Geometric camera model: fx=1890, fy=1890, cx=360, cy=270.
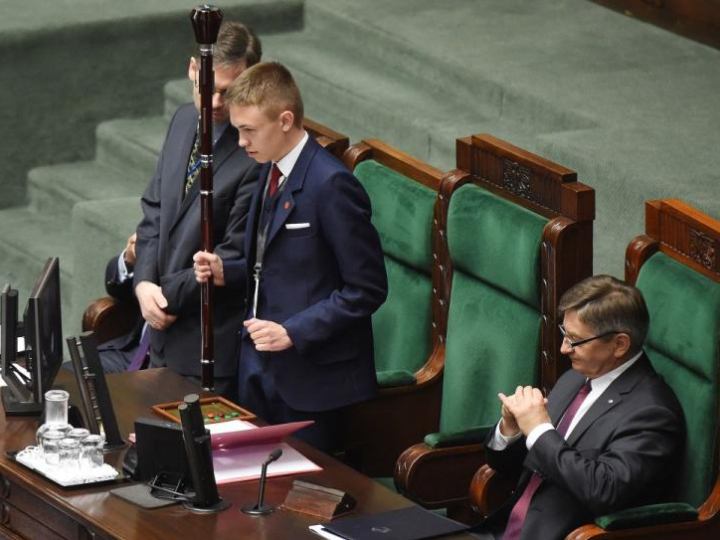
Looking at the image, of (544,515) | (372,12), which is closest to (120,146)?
(372,12)

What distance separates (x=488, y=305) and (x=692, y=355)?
30.7 inches

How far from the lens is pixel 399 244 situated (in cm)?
511

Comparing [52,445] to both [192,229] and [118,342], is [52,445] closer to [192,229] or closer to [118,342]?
[192,229]

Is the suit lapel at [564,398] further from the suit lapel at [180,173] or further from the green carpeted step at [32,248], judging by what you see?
the green carpeted step at [32,248]

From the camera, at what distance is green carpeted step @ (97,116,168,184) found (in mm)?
7391

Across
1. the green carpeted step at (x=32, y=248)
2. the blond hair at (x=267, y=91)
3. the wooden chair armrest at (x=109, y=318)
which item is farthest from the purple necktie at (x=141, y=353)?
the green carpeted step at (x=32, y=248)

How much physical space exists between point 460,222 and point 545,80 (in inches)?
81.4

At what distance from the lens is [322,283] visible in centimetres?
466

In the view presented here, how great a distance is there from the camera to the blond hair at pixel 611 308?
408 centimetres

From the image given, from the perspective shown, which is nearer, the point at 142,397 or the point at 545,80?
the point at 142,397

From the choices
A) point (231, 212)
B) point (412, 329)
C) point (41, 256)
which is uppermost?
point (231, 212)

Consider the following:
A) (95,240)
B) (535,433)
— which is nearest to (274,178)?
(535,433)

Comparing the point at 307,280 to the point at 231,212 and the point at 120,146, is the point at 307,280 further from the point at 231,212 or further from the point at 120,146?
the point at 120,146

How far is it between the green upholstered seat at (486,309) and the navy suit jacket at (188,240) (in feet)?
1.83
